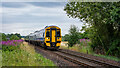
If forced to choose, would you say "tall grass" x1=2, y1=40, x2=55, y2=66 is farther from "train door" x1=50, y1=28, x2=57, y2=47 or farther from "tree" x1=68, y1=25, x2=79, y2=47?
"tree" x1=68, y1=25, x2=79, y2=47

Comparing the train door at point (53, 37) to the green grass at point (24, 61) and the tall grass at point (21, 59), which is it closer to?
the tall grass at point (21, 59)

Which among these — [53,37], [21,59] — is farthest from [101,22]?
[21,59]

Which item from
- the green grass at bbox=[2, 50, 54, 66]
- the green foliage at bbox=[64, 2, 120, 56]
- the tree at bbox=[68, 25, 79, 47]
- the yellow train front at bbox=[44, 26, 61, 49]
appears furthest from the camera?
the tree at bbox=[68, 25, 79, 47]

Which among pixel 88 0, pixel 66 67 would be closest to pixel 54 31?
pixel 88 0

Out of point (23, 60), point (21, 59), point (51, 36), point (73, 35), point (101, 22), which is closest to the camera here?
point (23, 60)

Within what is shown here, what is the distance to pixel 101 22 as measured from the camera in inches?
577

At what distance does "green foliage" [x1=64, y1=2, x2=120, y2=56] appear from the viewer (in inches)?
475

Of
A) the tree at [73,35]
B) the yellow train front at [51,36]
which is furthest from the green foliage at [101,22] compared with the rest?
the tree at [73,35]

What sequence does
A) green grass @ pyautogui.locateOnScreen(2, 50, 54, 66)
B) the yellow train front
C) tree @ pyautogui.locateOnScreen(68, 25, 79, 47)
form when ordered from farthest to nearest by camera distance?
tree @ pyautogui.locateOnScreen(68, 25, 79, 47), the yellow train front, green grass @ pyautogui.locateOnScreen(2, 50, 54, 66)

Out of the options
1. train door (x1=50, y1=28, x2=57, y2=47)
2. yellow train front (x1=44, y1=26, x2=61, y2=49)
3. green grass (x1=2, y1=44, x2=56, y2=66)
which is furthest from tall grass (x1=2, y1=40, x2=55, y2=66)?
train door (x1=50, y1=28, x2=57, y2=47)

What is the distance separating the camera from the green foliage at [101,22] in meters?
12.1

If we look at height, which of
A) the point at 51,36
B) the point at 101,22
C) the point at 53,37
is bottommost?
the point at 53,37

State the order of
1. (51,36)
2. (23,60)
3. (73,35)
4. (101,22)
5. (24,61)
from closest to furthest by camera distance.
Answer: (24,61), (23,60), (101,22), (51,36), (73,35)

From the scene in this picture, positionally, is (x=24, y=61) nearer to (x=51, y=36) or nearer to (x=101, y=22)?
(x=101, y=22)
